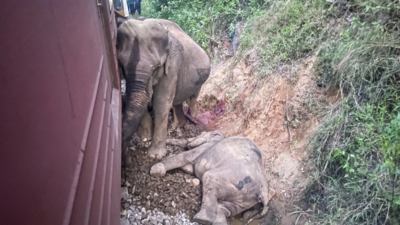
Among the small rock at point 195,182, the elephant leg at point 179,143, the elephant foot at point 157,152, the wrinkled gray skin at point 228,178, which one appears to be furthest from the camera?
the elephant leg at point 179,143

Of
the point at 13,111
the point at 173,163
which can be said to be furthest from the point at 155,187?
the point at 13,111

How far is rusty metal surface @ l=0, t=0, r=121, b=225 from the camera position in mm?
679

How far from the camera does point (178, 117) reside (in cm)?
476

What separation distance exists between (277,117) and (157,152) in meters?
1.56

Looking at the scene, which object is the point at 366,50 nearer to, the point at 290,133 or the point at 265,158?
the point at 290,133

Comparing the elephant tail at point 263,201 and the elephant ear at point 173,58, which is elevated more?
the elephant ear at point 173,58

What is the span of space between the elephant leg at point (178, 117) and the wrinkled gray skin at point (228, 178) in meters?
1.35

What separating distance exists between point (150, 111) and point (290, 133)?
66.6 inches

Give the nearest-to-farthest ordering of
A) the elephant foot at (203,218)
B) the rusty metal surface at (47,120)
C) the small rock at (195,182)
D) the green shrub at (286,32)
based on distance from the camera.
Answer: the rusty metal surface at (47,120), the elephant foot at (203,218), the small rock at (195,182), the green shrub at (286,32)

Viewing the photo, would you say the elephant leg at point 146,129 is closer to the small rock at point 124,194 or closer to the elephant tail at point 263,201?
the small rock at point 124,194

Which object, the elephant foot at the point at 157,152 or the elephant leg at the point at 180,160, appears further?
the elephant foot at the point at 157,152

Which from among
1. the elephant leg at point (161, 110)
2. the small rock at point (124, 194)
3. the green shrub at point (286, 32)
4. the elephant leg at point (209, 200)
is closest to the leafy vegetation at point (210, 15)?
the green shrub at point (286, 32)

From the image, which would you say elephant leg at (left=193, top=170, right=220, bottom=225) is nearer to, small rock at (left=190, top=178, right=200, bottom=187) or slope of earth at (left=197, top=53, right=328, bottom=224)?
small rock at (left=190, top=178, right=200, bottom=187)

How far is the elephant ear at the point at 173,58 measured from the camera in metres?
3.52
